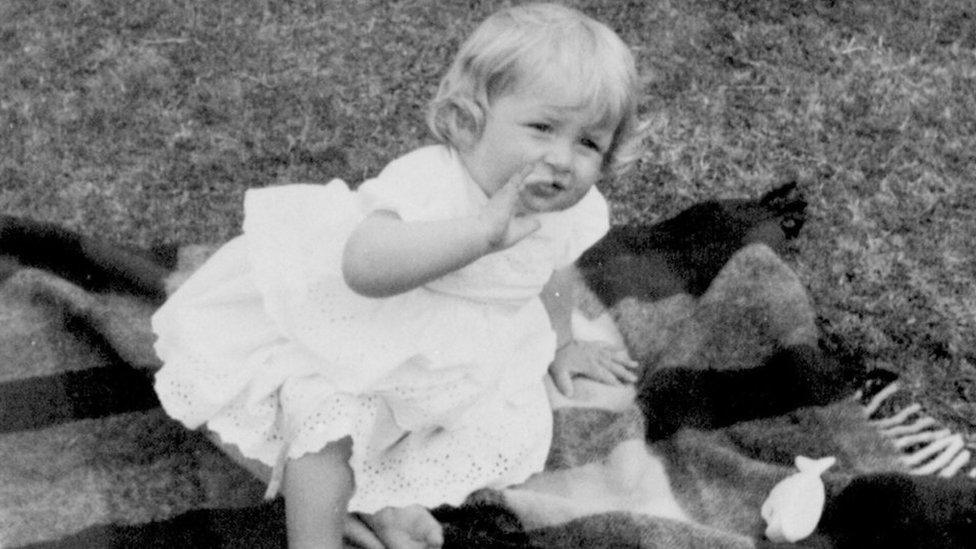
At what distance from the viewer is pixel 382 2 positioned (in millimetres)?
3725

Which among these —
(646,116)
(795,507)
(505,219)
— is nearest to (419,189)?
(505,219)

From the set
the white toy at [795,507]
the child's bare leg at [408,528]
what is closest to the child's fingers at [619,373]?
the white toy at [795,507]

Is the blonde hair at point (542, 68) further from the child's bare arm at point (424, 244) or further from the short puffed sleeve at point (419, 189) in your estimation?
the child's bare arm at point (424, 244)

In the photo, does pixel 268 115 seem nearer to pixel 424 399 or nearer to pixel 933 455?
pixel 424 399

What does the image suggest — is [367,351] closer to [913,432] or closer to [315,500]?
[315,500]

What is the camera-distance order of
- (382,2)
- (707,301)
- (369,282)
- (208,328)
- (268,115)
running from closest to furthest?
(369,282) → (208,328) → (707,301) → (268,115) → (382,2)

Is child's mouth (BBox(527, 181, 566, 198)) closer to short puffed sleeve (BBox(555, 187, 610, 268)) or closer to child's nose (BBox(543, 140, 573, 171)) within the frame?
child's nose (BBox(543, 140, 573, 171))

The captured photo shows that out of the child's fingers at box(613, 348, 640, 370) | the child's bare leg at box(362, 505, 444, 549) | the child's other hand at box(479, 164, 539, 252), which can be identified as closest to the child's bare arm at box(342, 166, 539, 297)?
the child's other hand at box(479, 164, 539, 252)

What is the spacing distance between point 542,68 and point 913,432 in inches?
43.7

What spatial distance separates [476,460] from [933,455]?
93 centimetres

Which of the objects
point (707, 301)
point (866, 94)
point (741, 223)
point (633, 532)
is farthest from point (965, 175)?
point (633, 532)

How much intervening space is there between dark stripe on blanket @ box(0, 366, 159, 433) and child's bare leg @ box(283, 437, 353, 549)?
50 centimetres

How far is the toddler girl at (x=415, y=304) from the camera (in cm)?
193

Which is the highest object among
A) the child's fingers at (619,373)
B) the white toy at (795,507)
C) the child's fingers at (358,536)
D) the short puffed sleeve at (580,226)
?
the short puffed sleeve at (580,226)
